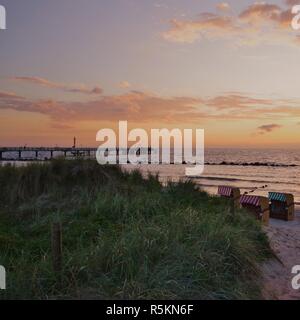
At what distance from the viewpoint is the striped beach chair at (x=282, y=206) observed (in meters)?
17.8

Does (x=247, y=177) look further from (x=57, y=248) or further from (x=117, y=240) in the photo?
(x=57, y=248)

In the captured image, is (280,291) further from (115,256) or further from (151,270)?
(115,256)

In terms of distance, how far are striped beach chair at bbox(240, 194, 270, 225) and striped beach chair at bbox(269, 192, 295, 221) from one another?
5.88ft

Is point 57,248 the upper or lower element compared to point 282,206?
upper

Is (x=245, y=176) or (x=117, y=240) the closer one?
(x=117, y=240)

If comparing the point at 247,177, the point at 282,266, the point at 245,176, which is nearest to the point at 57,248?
the point at 282,266

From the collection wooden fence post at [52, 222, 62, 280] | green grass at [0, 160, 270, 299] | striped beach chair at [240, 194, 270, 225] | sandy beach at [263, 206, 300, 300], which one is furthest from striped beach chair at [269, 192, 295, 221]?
wooden fence post at [52, 222, 62, 280]

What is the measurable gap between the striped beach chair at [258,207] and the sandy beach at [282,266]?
2208mm

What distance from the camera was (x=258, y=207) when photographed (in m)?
16.2

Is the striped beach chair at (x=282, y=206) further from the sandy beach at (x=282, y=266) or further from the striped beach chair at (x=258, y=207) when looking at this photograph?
the sandy beach at (x=282, y=266)

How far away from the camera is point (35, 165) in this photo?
1330 cm

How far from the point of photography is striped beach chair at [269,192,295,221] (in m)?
17.8

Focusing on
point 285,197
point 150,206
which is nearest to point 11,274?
point 150,206

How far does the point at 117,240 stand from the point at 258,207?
1053cm
